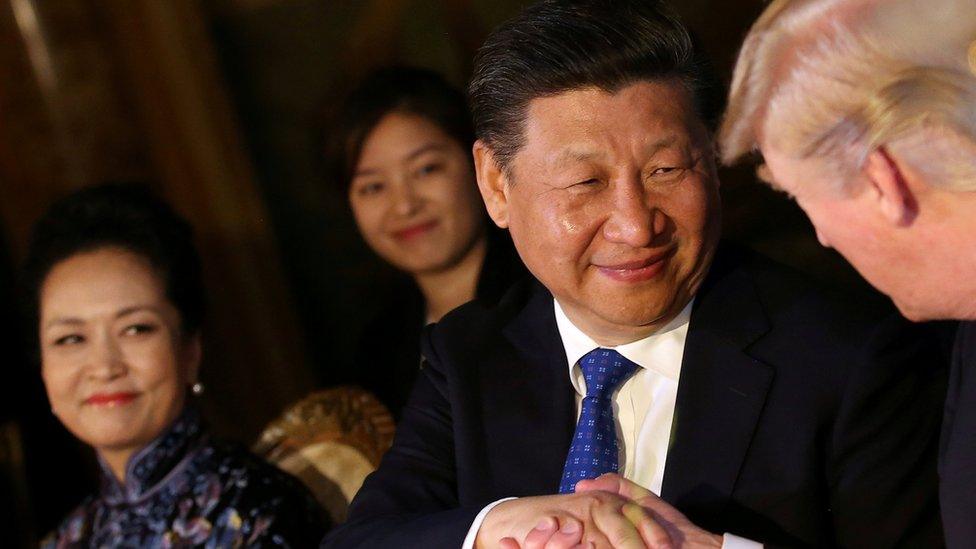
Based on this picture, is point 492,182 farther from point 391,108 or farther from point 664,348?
point 391,108

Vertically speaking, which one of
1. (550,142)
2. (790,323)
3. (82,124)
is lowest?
(790,323)

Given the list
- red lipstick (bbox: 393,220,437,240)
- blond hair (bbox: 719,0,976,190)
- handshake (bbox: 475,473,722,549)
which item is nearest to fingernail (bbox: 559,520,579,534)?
handshake (bbox: 475,473,722,549)

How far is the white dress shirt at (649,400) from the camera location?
159 centimetres

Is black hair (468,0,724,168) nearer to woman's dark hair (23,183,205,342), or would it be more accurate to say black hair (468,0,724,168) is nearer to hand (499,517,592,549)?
hand (499,517,592,549)

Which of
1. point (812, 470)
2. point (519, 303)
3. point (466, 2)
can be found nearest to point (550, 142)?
point (519, 303)

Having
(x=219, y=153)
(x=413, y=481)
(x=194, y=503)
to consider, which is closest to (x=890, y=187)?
(x=413, y=481)

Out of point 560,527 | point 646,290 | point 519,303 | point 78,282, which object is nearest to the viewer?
point 560,527

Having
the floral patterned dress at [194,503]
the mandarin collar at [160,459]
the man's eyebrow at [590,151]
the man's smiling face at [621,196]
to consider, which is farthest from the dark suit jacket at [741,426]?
the mandarin collar at [160,459]

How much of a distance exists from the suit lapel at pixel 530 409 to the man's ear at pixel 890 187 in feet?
2.05

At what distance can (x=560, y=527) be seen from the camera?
1.39 meters

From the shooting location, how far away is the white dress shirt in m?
1.59

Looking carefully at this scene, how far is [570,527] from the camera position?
1.38 m

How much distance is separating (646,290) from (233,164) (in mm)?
1718

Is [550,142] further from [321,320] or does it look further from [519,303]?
[321,320]
